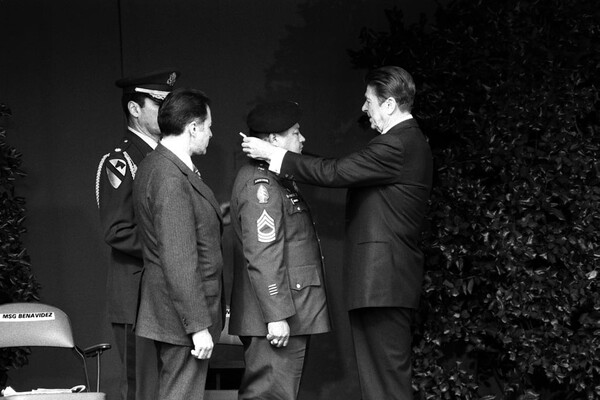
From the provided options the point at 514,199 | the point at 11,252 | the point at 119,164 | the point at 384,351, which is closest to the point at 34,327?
the point at 11,252

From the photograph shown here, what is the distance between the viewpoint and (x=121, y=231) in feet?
16.2

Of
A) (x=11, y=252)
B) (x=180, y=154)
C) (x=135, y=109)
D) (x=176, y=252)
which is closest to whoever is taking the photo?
(x=176, y=252)

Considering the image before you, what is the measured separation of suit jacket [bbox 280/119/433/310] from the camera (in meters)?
5.02

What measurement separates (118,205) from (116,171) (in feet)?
0.55

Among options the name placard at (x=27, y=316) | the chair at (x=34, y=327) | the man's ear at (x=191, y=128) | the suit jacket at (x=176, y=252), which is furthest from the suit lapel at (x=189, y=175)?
the name placard at (x=27, y=316)

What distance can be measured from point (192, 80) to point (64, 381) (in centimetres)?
189

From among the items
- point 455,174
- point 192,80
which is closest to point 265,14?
point 192,80

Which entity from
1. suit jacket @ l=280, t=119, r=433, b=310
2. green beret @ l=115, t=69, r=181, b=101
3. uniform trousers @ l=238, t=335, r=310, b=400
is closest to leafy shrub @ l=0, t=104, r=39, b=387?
green beret @ l=115, t=69, r=181, b=101

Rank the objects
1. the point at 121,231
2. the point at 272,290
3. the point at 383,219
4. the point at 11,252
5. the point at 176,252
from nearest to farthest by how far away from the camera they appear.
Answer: the point at 176,252 → the point at 272,290 → the point at 121,231 → the point at 383,219 → the point at 11,252

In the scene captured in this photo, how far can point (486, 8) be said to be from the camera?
597 cm

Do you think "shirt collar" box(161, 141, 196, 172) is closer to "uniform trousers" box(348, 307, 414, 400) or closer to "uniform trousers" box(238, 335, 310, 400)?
"uniform trousers" box(238, 335, 310, 400)

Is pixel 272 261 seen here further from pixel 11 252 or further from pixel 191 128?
pixel 11 252

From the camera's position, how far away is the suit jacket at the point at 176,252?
4281 mm

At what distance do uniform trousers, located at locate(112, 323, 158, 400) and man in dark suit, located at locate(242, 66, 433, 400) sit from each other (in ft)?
3.22
